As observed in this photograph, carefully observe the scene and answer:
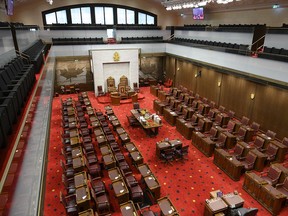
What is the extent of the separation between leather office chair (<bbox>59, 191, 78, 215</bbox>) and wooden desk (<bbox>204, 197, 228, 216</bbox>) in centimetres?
361

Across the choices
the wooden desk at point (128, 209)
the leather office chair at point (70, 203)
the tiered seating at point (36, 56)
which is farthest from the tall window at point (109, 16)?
the wooden desk at point (128, 209)

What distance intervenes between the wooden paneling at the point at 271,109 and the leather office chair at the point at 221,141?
2.97m

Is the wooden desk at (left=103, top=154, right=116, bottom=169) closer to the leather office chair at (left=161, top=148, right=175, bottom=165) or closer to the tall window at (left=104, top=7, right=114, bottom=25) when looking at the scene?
the leather office chair at (left=161, top=148, right=175, bottom=165)

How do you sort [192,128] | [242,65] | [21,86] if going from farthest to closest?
[242,65] < [192,128] < [21,86]

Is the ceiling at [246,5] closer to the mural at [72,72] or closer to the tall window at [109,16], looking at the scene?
the tall window at [109,16]

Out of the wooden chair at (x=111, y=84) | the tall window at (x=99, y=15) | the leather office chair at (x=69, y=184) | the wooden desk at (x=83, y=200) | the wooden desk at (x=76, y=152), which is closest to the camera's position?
the wooden desk at (x=83, y=200)

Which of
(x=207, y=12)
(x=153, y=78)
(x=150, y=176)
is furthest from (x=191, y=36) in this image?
(x=150, y=176)

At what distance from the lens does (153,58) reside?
2034cm

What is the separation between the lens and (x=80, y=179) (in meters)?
6.86

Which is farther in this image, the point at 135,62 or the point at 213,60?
the point at 135,62

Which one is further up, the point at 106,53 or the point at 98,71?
the point at 106,53

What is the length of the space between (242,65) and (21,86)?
34.2 feet

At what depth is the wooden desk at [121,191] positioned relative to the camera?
20.9 ft

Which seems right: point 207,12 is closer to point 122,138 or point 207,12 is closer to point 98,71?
point 98,71
